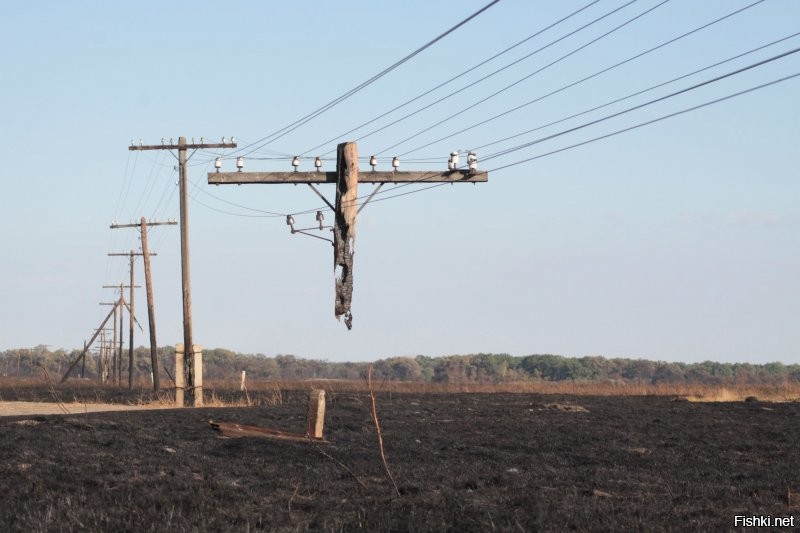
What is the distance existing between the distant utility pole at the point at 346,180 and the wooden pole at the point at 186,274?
34.0 ft

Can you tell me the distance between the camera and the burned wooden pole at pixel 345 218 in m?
27.0

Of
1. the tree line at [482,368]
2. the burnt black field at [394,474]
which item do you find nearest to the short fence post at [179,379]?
the burnt black field at [394,474]

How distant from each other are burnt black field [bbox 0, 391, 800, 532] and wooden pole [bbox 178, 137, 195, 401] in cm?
1018

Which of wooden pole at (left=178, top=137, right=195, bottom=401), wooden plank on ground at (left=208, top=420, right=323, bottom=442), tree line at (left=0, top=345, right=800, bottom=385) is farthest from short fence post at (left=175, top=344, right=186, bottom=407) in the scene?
tree line at (left=0, top=345, right=800, bottom=385)

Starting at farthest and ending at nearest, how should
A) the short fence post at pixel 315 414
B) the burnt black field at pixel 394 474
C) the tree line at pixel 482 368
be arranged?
1. the tree line at pixel 482 368
2. the short fence post at pixel 315 414
3. the burnt black field at pixel 394 474

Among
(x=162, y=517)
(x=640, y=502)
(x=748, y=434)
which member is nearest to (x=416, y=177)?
(x=748, y=434)

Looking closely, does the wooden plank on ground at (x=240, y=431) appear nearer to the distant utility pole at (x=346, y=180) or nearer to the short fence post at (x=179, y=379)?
the distant utility pole at (x=346, y=180)

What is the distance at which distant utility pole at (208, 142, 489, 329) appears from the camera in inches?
1067

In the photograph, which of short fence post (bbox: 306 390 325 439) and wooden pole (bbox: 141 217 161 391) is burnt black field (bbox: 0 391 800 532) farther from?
wooden pole (bbox: 141 217 161 391)

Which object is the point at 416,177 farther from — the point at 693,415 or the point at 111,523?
the point at 111,523

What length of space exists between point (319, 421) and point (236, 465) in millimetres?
4332

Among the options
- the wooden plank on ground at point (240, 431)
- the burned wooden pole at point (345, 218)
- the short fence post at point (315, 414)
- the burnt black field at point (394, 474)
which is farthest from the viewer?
the burned wooden pole at point (345, 218)

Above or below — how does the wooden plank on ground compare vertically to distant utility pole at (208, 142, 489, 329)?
below

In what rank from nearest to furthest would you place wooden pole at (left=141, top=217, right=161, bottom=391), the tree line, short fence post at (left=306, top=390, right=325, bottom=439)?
1. short fence post at (left=306, top=390, right=325, bottom=439)
2. wooden pole at (left=141, top=217, right=161, bottom=391)
3. the tree line
